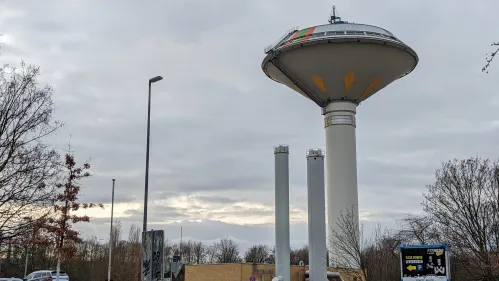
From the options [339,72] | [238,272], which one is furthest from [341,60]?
[238,272]

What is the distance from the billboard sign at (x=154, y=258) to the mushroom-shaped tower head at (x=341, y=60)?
88.9ft

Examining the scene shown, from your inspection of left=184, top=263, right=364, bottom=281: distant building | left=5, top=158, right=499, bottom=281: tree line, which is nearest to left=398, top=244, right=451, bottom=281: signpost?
left=5, top=158, right=499, bottom=281: tree line

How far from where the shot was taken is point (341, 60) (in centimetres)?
4031

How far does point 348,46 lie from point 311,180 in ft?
33.2

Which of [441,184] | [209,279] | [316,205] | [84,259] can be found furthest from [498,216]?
[84,259]

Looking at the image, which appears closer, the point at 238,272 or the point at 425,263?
the point at 425,263

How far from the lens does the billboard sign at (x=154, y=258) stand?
15312 millimetres

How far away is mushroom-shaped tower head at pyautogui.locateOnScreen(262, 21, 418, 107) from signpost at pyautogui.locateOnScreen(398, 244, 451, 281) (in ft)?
65.6

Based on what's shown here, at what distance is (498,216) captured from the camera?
92.4ft

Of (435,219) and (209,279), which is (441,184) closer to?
(435,219)

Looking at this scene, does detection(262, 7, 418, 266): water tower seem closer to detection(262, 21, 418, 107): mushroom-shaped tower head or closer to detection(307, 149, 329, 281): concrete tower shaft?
detection(262, 21, 418, 107): mushroom-shaped tower head

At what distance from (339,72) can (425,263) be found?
20858 millimetres

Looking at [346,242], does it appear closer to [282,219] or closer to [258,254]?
[282,219]

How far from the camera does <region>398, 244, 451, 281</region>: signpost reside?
2236 centimetres
